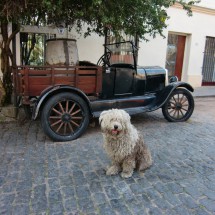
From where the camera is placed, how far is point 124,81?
553cm

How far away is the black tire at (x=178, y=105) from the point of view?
19.3 ft

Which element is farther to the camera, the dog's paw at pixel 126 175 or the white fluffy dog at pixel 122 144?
the dog's paw at pixel 126 175

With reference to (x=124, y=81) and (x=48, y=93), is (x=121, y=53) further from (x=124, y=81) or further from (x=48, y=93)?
(x=48, y=93)

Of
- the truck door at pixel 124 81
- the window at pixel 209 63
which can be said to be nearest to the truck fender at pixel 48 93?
the truck door at pixel 124 81

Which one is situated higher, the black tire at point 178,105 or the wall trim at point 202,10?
the wall trim at point 202,10

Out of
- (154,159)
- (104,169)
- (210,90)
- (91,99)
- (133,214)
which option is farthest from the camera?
(210,90)

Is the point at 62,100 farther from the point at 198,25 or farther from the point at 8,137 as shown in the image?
the point at 198,25

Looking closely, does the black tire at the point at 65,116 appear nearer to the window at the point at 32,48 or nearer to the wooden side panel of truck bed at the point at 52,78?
the wooden side panel of truck bed at the point at 52,78

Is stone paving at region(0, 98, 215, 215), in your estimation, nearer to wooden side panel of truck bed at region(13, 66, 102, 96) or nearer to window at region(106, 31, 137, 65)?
wooden side panel of truck bed at region(13, 66, 102, 96)

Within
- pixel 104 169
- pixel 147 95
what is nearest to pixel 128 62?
pixel 147 95

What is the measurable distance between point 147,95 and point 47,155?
282cm

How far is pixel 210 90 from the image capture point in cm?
1114

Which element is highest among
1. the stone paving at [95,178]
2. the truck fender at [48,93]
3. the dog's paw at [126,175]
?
the truck fender at [48,93]

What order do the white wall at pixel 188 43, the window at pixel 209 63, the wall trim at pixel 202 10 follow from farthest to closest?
1. the window at pixel 209 63
2. the wall trim at pixel 202 10
3. the white wall at pixel 188 43
